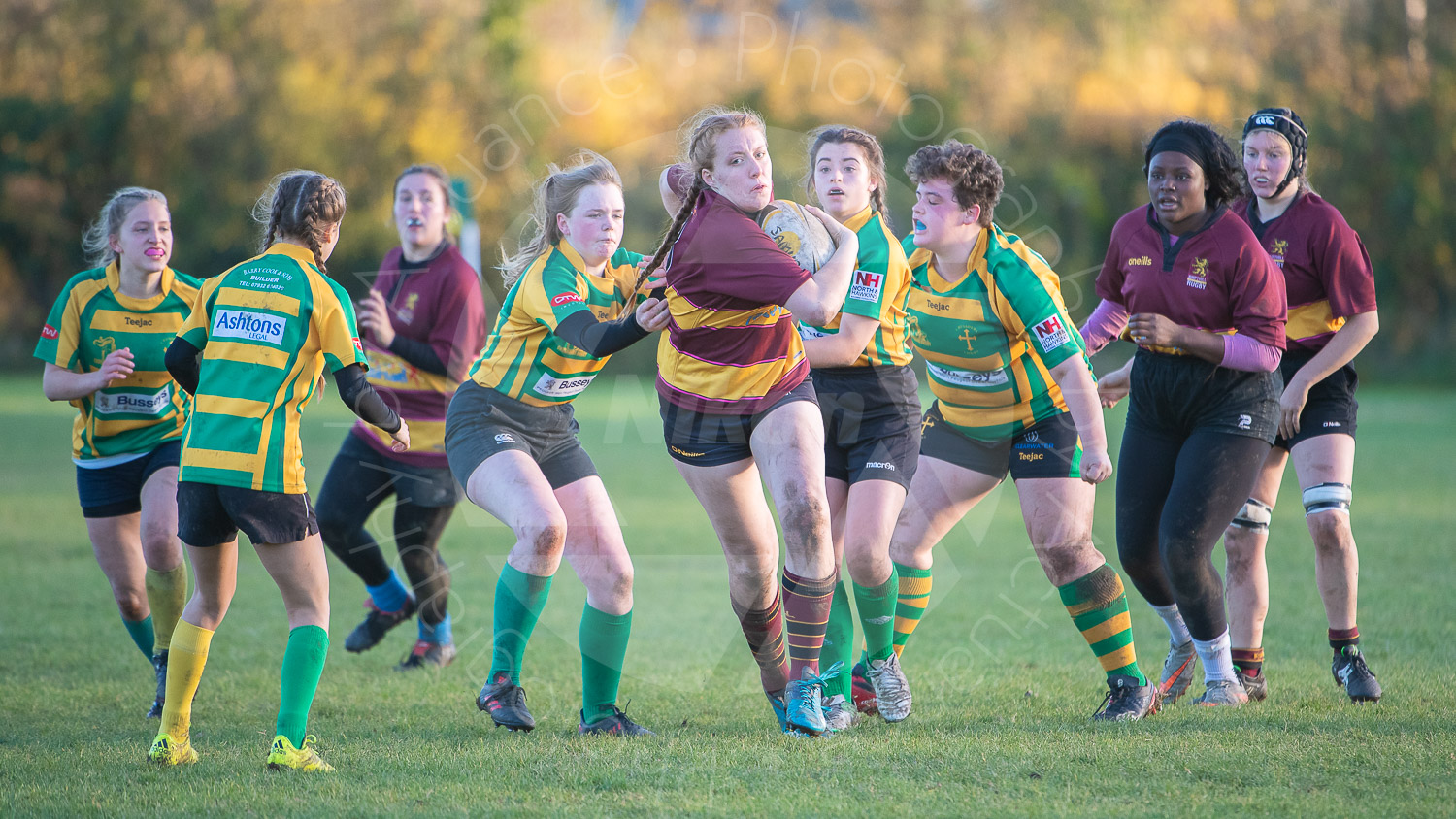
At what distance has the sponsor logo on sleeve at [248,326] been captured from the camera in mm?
3818

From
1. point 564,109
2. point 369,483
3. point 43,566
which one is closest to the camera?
point 369,483

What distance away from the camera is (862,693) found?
472 centimetres

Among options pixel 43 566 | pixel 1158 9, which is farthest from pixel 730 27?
pixel 43 566

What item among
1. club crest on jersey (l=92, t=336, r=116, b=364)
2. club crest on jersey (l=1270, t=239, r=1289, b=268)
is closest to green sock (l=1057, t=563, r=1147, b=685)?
club crest on jersey (l=1270, t=239, r=1289, b=268)

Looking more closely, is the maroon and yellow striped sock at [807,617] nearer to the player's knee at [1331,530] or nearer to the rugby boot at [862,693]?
the rugby boot at [862,693]

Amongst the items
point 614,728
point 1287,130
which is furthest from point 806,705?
point 1287,130

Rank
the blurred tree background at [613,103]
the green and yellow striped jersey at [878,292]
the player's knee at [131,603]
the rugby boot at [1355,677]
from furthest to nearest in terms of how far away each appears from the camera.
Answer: the blurred tree background at [613,103], the player's knee at [131,603], the rugby boot at [1355,677], the green and yellow striped jersey at [878,292]

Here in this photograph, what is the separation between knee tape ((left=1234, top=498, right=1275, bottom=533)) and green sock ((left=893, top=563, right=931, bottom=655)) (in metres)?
1.28

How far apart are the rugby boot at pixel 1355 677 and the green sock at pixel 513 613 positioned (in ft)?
9.98

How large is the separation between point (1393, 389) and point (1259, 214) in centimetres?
2206

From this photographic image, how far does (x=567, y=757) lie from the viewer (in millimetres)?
4004

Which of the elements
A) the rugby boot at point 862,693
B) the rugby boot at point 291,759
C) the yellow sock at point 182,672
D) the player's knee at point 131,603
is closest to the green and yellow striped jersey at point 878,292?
the rugby boot at point 862,693

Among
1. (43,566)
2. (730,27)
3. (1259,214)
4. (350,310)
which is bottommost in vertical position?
(43,566)

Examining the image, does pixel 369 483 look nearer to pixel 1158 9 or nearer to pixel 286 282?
pixel 286 282
